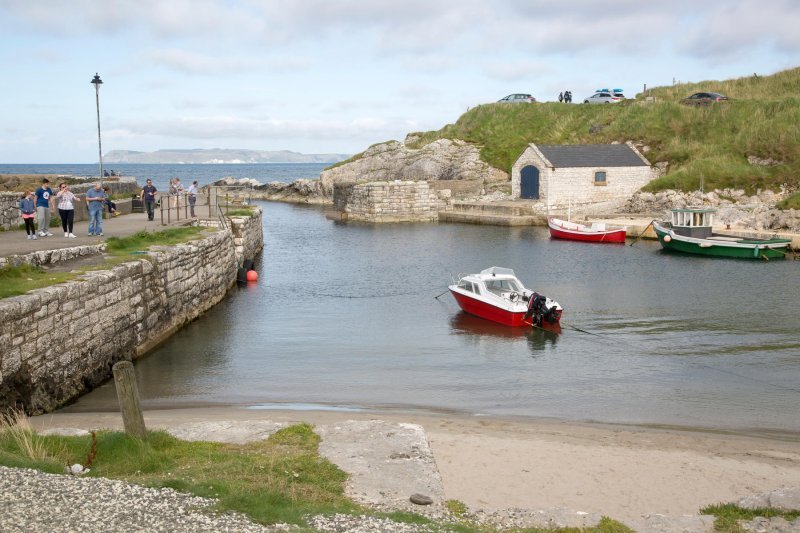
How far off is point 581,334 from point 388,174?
48072mm

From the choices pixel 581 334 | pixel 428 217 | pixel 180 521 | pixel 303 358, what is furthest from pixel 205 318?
pixel 428 217

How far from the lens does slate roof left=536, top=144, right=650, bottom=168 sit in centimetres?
5194

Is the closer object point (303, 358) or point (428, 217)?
point (303, 358)

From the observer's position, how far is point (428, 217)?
56.5m

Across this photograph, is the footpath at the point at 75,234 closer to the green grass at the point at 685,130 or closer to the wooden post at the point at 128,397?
the wooden post at the point at 128,397

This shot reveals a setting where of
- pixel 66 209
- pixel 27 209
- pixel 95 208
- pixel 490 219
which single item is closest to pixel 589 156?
pixel 490 219

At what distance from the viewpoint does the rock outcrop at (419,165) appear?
204 feet

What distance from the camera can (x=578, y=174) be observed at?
51.8 m

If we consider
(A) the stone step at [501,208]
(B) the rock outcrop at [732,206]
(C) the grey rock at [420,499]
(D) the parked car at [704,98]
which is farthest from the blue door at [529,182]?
(C) the grey rock at [420,499]

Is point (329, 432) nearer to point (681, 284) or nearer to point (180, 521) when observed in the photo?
point (180, 521)

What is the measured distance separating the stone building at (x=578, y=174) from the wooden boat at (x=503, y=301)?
92.6ft

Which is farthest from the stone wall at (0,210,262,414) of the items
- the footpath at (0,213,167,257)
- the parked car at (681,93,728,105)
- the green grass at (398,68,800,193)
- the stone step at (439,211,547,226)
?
the parked car at (681,93,728,105)

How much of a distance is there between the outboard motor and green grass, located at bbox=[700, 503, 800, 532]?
12.3m

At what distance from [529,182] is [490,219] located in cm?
486
